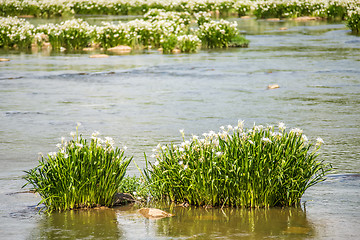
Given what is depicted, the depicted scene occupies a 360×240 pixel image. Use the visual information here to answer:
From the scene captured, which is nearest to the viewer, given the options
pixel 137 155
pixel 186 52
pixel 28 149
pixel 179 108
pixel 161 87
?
pixel 137 155

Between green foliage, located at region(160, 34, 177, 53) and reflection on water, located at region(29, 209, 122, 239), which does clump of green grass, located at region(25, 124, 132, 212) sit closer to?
reflection on water, located at region(29, 209, 122, 239)

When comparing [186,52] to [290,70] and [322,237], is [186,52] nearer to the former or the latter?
[290,70]

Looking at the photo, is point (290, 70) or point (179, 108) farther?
point (290, 70)

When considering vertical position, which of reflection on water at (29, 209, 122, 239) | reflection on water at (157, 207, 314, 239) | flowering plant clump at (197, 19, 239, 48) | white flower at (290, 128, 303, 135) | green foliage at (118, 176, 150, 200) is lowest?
reflection on water at (157, 207, 314, 239)

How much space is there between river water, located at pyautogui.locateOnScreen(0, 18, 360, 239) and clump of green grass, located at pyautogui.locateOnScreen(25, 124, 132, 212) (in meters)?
0.16

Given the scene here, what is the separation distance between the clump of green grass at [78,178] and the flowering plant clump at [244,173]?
465mm

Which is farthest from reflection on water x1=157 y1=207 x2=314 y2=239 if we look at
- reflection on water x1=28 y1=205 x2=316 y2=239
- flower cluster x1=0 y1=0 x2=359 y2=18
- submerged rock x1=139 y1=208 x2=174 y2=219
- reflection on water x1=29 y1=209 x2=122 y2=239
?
flower cluster x1=0 y1=0 x2=359 y2=18

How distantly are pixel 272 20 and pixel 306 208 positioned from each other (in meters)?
39.1

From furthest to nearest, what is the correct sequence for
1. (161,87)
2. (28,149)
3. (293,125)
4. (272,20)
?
(272,20), (161,87), (293,125), (28,149)

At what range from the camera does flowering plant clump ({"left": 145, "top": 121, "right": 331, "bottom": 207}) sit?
667cm

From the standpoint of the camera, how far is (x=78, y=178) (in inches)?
266

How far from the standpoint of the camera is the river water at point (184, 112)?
20.5 ft

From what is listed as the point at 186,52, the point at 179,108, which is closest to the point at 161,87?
the point at 179,108

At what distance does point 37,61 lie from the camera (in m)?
24.0
